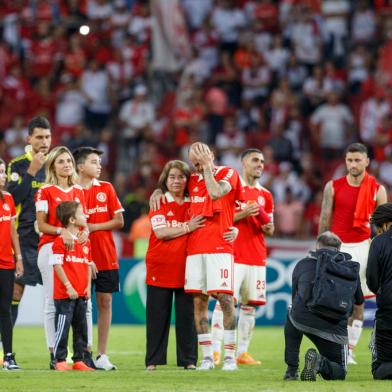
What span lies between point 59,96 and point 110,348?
1117cm

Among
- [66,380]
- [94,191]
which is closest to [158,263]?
[94,191]

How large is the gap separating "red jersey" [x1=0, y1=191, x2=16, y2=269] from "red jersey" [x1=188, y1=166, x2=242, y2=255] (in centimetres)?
181

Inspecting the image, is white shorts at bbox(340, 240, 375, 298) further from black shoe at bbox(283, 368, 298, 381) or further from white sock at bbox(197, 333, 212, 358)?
black shoe at bbox(283, 368, 298, 381)

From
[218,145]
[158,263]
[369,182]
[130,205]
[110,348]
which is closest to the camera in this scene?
[158,263]

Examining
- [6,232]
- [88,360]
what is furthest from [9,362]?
[6,232]

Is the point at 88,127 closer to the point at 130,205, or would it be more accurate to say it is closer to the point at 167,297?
the point at 130,205

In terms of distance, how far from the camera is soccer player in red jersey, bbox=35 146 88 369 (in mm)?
11938

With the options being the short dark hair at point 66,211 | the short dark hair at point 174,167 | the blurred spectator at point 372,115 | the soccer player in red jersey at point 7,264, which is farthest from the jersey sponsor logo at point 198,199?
the blurred spectator at point 372,115

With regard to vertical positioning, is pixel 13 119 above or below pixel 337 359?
above

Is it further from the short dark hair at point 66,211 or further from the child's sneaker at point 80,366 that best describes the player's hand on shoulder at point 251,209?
the child's sneaker at point 80,366

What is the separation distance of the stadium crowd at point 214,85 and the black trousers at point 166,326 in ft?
35.1

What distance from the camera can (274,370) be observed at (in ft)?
40.5

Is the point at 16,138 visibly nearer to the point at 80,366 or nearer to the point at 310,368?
the point at 80,366

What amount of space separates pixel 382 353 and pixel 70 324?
3.08m
